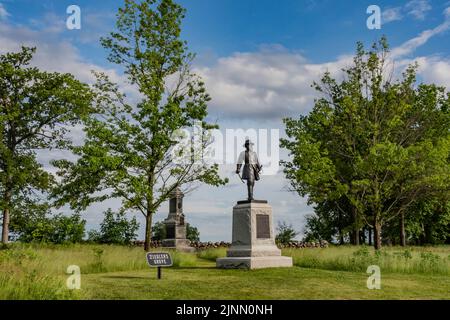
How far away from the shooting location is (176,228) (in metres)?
32.1

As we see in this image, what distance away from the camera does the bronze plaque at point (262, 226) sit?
17.0m

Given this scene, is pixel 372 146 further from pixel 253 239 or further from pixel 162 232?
pixel 162 232

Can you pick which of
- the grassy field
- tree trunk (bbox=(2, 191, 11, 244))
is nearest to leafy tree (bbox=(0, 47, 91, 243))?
tree trunk (bbox=(2, 191, 11, 244))

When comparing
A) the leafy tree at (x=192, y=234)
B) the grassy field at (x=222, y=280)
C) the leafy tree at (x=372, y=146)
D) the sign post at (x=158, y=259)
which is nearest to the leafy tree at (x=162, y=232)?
the leafy tree at (x=192, y=234)

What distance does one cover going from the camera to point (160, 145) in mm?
22641

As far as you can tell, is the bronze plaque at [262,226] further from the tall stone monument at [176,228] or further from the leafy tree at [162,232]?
the leafy tree at [162,232]

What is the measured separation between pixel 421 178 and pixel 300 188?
8045 millimetres

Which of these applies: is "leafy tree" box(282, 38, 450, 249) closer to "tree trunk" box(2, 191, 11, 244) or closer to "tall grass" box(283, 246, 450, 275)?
"tall grass" box(283, 246, 450, 275)

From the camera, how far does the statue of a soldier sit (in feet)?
58.0

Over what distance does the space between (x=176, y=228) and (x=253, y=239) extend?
16.2 metres

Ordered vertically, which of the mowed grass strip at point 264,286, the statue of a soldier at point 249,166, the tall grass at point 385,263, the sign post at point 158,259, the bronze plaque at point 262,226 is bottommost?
the mowed grass strip at point 264,286
